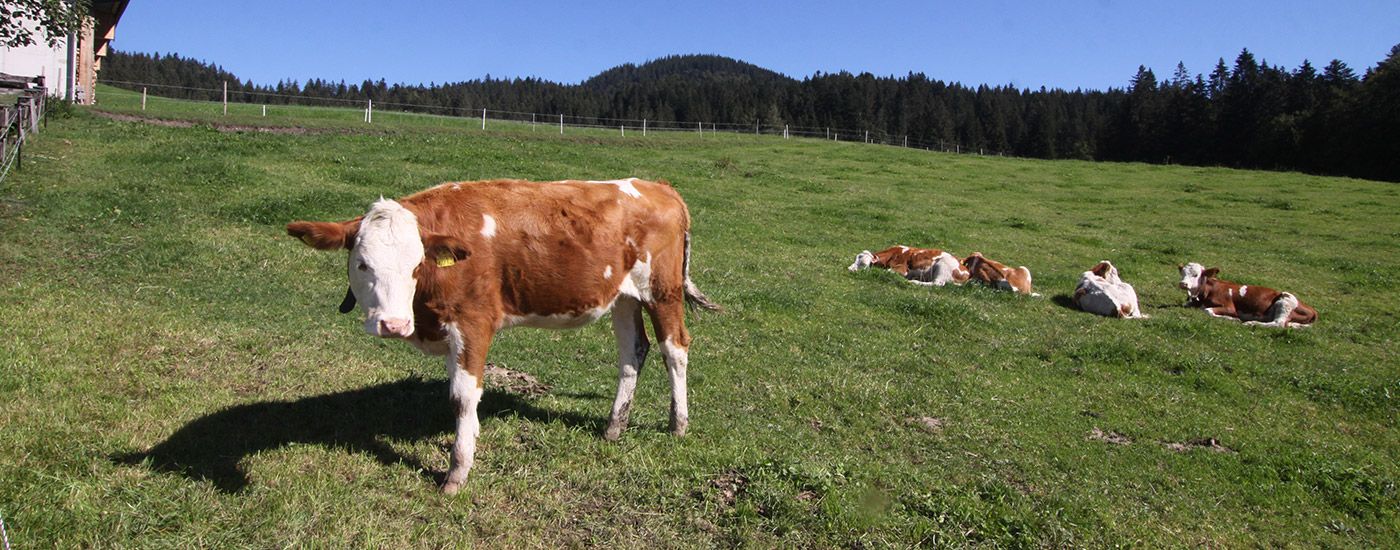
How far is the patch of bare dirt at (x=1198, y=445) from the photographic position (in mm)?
7969

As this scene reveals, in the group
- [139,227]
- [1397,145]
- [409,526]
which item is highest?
[1397,145]

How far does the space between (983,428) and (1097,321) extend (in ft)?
22.4

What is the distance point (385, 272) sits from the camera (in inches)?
194

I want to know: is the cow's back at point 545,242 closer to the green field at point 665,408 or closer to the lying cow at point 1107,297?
the green field at point 665,408

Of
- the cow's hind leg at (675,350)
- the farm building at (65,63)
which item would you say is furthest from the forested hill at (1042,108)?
the cow's hind leg at (675,350)

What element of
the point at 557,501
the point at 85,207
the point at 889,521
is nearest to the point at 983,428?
the point at 889,521

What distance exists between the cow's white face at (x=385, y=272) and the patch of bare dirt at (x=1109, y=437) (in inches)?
260

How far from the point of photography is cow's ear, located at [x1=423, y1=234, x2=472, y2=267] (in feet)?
17.1

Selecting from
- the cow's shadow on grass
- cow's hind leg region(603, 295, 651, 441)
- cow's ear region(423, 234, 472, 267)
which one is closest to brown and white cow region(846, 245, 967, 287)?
cow's hind leg region(603, 295, 651, 441)

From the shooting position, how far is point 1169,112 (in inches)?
3346

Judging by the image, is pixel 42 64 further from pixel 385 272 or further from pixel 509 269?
pixel 385 272

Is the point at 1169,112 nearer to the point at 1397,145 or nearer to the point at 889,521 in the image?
the point at 1397,145

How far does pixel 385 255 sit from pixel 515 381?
3354 millimetres

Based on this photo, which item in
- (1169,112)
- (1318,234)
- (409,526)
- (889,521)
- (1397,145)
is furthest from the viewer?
(1169,112)
